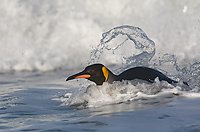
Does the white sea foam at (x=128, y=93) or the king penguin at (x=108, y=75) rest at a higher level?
the king penguin at (x=108, y=75)

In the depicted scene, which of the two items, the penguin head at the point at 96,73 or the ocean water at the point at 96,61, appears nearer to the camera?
the ocean water at the point at 96,61

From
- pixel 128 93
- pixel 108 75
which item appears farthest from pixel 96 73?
pixel 128 93

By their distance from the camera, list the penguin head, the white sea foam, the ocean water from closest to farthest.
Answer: the ocean water
the white sea foam
the penguin head

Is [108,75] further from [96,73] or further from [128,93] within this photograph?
[128,93]

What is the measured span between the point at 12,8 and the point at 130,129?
6566 mm

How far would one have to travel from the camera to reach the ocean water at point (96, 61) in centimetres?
239

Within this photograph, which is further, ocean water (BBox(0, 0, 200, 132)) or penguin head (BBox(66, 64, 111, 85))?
penguin head (BBox(66, 64, 111, 85))

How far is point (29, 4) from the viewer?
820 cm

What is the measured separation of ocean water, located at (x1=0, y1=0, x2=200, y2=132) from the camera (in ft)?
7.84

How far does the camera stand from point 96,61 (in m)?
7.34

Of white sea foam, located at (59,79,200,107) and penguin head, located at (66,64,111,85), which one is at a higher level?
penguin head, located at (66,64,111,85)

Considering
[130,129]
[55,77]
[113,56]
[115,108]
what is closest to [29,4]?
[113,56]

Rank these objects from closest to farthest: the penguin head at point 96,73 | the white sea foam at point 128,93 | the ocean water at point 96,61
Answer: the ocean water at point 96,61, the white sea foam at point 128,93, the penguin head at point 96,73

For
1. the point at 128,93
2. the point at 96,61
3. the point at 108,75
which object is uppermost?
the point at 96,61
